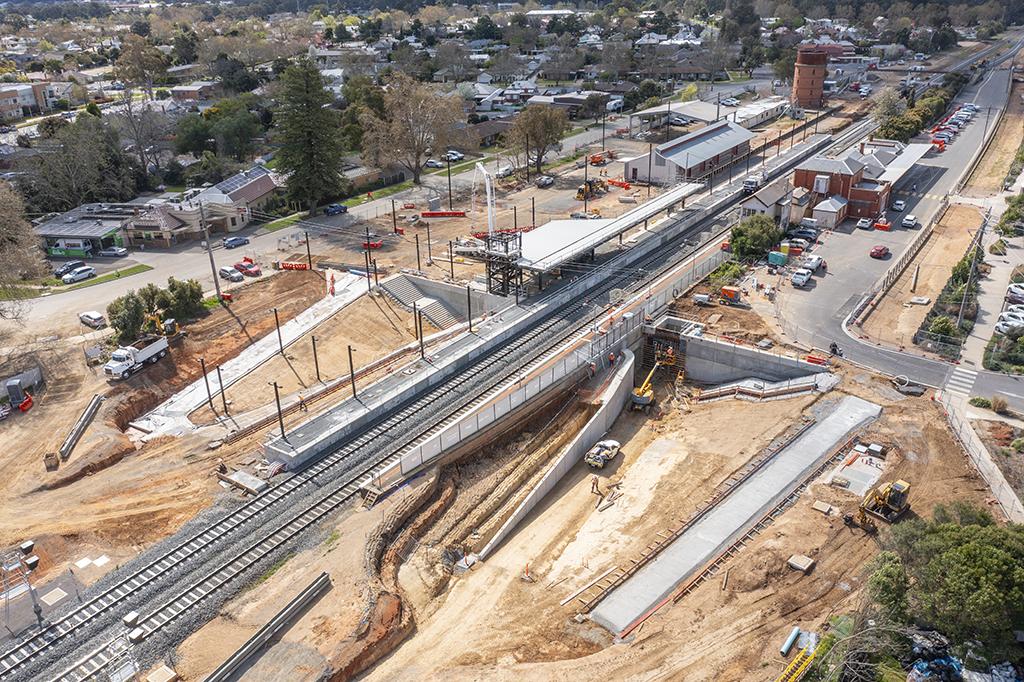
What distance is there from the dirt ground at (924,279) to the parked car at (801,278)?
5736mm

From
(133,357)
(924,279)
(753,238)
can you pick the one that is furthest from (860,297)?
(133,357)

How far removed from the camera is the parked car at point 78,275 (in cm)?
6425

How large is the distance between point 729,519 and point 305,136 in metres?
60.2

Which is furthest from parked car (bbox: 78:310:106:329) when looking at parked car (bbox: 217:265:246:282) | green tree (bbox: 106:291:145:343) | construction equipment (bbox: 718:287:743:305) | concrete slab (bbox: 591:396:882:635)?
construction equipment (bbox: 718:287:743:305)

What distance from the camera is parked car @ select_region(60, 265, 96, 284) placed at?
6425 centimetres

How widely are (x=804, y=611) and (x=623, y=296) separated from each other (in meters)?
31.2

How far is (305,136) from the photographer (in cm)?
7844

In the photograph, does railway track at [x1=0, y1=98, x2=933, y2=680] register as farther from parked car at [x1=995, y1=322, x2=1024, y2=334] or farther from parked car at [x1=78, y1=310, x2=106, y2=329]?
parked car at [x1=995, y1=322, x2=1024, y2=334]

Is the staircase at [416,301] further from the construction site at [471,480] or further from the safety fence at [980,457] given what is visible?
the safety fence at [980,457]

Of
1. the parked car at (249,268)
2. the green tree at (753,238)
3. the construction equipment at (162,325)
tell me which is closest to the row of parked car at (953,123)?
the green tree at (753,238)

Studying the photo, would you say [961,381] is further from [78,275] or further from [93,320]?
[78,275]

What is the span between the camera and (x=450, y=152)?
10412 cm

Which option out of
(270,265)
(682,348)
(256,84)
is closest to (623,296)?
(682,348)

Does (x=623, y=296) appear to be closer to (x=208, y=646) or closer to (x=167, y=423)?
(x=167, y=423)
